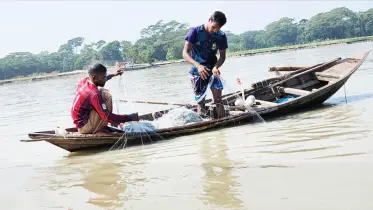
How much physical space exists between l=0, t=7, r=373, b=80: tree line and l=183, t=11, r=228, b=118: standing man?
7392 centimetres

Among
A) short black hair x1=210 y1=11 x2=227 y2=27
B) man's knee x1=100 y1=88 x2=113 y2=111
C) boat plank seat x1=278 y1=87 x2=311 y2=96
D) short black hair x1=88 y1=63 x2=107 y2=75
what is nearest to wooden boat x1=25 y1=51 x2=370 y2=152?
boat plank seat x1=278 y1=87 x2=311 y2=96

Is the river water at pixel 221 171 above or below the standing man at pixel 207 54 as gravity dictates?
below

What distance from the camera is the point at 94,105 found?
5.27 metres

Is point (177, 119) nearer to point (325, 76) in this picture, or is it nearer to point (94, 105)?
point (94, 105)

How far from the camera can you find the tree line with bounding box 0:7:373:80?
8839 centimetres

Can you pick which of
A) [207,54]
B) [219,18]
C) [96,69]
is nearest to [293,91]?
[207,54]

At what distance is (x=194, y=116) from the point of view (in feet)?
21.5

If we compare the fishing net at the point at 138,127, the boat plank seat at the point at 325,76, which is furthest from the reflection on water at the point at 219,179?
the boat plank seat at the point at 325,76

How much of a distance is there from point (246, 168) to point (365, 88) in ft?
21.7

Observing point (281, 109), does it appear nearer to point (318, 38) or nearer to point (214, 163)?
point (214, 163)

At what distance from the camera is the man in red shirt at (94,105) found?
17.3 feet

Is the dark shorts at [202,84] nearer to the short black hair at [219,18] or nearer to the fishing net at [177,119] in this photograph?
the fishing net at [177,119]

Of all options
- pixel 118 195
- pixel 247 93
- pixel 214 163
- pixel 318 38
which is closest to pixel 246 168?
pixel 214 163

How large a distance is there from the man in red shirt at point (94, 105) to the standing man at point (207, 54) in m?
1.39
